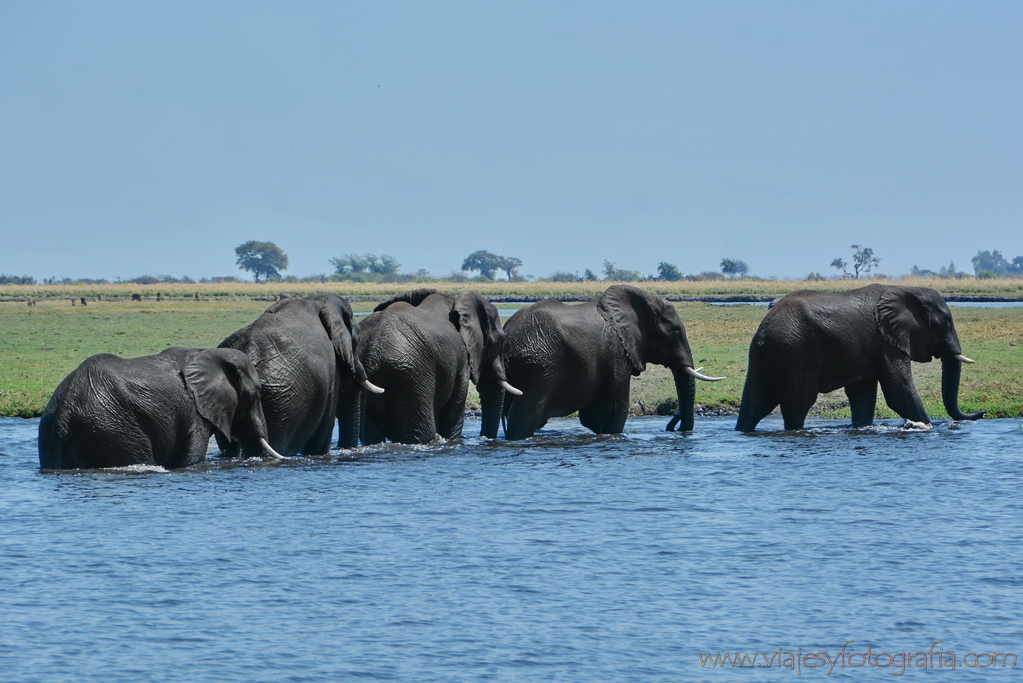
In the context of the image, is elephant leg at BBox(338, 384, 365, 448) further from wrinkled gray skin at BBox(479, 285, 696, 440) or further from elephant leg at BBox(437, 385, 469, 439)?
wrinkled gray skin at BBox(479, 285, 696, 440)

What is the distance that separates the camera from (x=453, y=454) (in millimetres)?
14641

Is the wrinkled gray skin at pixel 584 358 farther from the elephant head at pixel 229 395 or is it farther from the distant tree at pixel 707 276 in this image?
the distant tree at pixel 707 276

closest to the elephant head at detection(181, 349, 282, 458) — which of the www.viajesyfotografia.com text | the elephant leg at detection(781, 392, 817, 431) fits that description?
the www.viajesyfotografia.com text

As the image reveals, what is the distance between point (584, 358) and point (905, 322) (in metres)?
4.26

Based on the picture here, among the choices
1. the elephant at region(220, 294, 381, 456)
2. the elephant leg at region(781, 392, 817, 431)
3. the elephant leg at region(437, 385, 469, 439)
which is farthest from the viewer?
the elephant leg at region(781, 392, 817, 431)

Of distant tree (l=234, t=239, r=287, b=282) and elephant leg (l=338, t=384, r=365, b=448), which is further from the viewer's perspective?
distant tree (l=234, t=239, r=287, b=282)

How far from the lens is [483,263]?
182 m

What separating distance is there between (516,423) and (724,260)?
162 meters

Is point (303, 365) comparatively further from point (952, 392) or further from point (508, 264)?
point (508, 264)

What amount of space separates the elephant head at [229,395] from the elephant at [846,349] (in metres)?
6.17

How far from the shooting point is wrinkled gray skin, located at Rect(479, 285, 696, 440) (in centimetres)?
1560

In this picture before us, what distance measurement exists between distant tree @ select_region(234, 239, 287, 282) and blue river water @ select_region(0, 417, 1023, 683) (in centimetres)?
15942

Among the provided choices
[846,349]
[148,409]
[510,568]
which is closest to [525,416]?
[846,349]

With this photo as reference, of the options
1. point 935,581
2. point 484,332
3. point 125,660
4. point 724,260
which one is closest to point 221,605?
point 125,660
